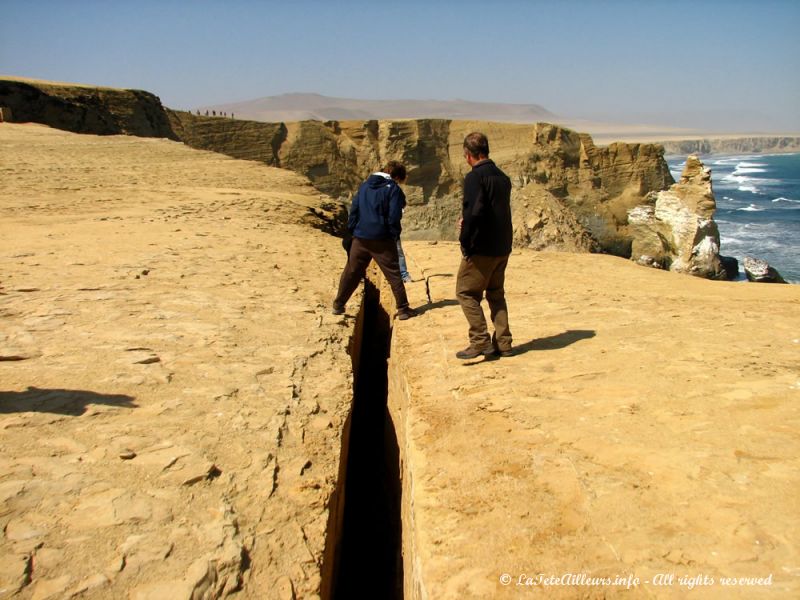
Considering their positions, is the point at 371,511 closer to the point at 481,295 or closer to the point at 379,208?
the point at 481,295

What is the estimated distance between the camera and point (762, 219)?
39.2m

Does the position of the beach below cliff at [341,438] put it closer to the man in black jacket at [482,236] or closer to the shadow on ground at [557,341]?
the shadow on ground at [557,341]

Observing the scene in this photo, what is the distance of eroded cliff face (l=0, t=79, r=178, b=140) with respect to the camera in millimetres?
18453

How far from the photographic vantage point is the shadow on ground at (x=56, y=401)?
2.97 metres

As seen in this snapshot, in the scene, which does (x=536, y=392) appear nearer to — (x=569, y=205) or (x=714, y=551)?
→ (x=714, y=551)

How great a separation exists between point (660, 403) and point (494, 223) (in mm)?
1465

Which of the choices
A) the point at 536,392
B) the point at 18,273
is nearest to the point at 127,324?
the point at 18,273

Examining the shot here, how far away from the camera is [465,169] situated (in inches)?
1190

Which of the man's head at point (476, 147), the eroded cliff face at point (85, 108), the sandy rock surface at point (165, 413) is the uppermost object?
the eroded cliff face at point (85, 108)

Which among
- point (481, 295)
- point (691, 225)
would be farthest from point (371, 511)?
point (691, 225)

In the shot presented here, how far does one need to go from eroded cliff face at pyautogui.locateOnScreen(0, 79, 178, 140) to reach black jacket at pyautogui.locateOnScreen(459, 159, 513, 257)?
18.7 meters

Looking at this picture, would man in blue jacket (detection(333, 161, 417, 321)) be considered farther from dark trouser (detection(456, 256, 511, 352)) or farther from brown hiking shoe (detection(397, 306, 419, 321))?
dark trouser (detection(456, 256, 511, 352))

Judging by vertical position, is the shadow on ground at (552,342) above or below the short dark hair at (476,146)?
below

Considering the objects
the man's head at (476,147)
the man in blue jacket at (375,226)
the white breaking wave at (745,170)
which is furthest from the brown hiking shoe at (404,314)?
the white breaking wave at (745,170)
